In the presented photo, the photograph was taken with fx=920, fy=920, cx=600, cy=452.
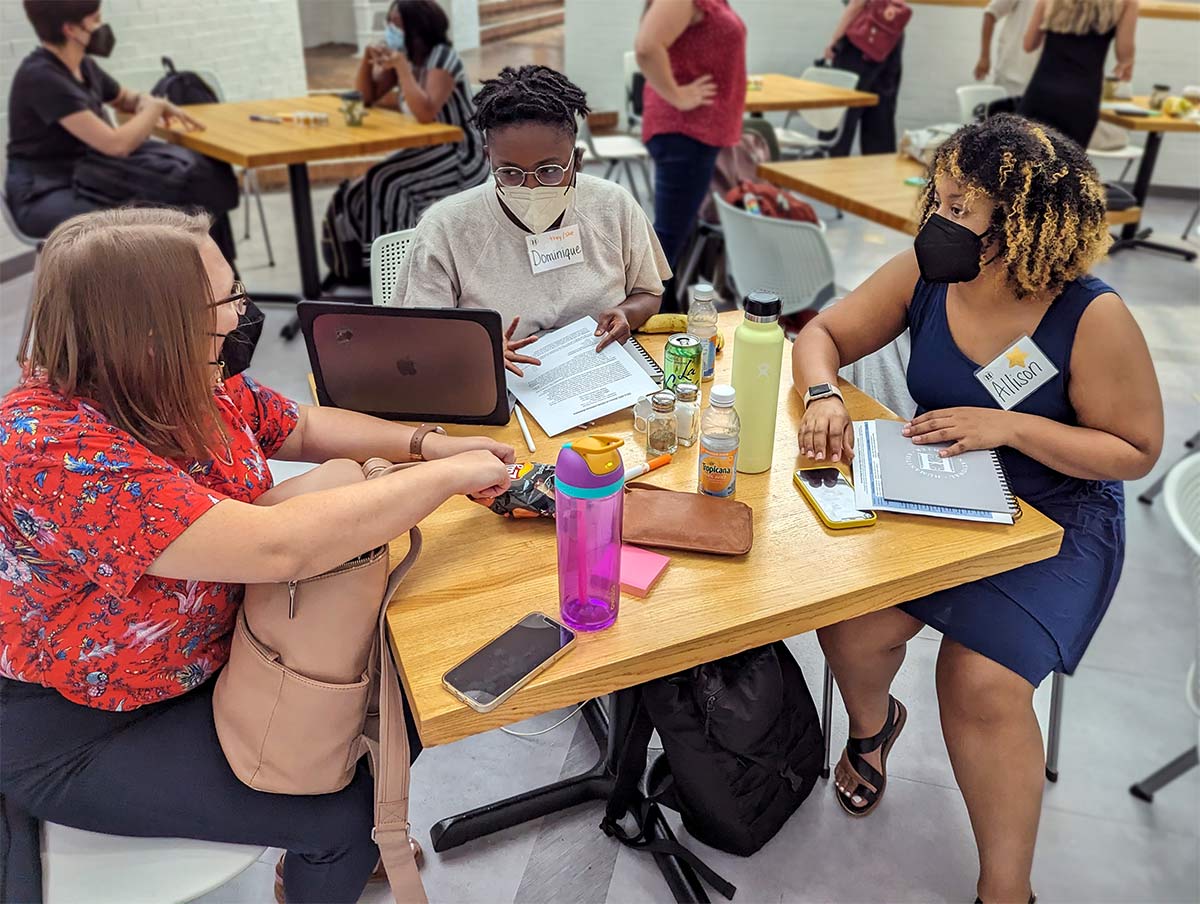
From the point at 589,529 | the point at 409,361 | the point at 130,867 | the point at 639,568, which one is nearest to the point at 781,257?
the point at 409,361

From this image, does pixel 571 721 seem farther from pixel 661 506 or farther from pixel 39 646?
pixel 39 646

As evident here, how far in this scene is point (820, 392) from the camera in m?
1.61

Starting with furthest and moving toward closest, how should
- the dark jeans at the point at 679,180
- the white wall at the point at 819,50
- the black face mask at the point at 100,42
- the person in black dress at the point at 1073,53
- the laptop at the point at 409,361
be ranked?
the white wall at the point at 819,50
the person in black dress at the point at 1073,53
the black face mask at the point at 100,42
the dark jeans at the point at 679,180
the laptop at the point at 409,361

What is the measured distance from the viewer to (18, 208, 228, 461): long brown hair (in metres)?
1.06

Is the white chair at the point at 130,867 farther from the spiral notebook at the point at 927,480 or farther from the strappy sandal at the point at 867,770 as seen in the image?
the strappy sandal at the point at 867,770

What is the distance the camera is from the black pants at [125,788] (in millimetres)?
1178

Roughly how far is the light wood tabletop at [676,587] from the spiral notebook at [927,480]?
0.02 m

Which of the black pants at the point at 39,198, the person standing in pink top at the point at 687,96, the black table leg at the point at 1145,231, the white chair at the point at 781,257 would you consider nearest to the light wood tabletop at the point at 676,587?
the white chair at the point at 781,257

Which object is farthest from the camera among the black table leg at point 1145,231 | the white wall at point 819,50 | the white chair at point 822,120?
the white wall at point 819,50

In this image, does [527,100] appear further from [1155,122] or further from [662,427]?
[1155,122]

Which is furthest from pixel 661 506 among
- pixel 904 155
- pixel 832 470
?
pixel 904 155

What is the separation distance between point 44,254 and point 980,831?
163 centimetres

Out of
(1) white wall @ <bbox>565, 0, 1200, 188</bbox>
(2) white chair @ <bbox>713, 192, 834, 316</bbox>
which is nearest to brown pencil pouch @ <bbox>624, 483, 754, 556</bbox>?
(2) white chair @ <bbox>713, 192, 834, 316</bbox>

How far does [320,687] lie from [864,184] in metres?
2.91
